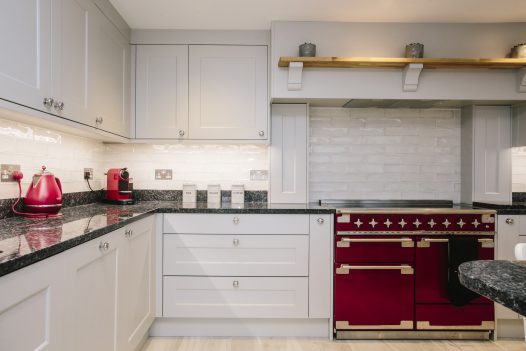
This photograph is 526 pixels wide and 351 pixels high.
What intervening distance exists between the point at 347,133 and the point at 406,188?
2.37 ft

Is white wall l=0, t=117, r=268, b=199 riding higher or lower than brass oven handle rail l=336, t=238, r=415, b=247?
higher

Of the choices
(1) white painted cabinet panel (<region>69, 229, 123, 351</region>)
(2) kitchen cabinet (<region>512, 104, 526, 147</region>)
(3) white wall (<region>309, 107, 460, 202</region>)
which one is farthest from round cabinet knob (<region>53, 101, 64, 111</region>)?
(2) kitchen cabinet (<region>512, 104, 526, 147</region>)

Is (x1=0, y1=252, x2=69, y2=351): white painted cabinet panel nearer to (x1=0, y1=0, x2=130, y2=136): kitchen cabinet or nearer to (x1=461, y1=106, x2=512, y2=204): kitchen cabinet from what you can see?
(x1=0, y1=0, x2=130, y2=136): kitchen cabinet

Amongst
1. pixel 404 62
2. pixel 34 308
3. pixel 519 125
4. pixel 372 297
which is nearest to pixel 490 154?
pixel 519 125

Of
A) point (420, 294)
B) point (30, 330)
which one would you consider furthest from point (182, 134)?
point (420, 294)

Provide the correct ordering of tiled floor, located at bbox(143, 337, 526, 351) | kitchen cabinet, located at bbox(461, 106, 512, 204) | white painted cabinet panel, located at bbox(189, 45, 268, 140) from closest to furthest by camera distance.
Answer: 1. tiled floor, located at bbox(143, 337, 526, 351)
2. white painted cabinet panel, located at bbox(189, 45, 268, 140)
3. kitchen cabinet, located at bbox(461, 106, 512, 204)

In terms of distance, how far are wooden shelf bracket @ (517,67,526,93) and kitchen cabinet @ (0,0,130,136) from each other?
10.0 ft

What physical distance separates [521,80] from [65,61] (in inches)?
123

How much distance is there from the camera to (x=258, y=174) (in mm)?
3035

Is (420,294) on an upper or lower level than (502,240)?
lower

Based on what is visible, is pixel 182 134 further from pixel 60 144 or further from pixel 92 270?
pixel 92 270

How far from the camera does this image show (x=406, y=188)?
9.99 ft

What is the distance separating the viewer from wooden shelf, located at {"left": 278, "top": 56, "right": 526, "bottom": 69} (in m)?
2.49

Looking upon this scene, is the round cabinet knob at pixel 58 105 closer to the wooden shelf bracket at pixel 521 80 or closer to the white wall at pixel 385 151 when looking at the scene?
the white wall at pixel 385 151
